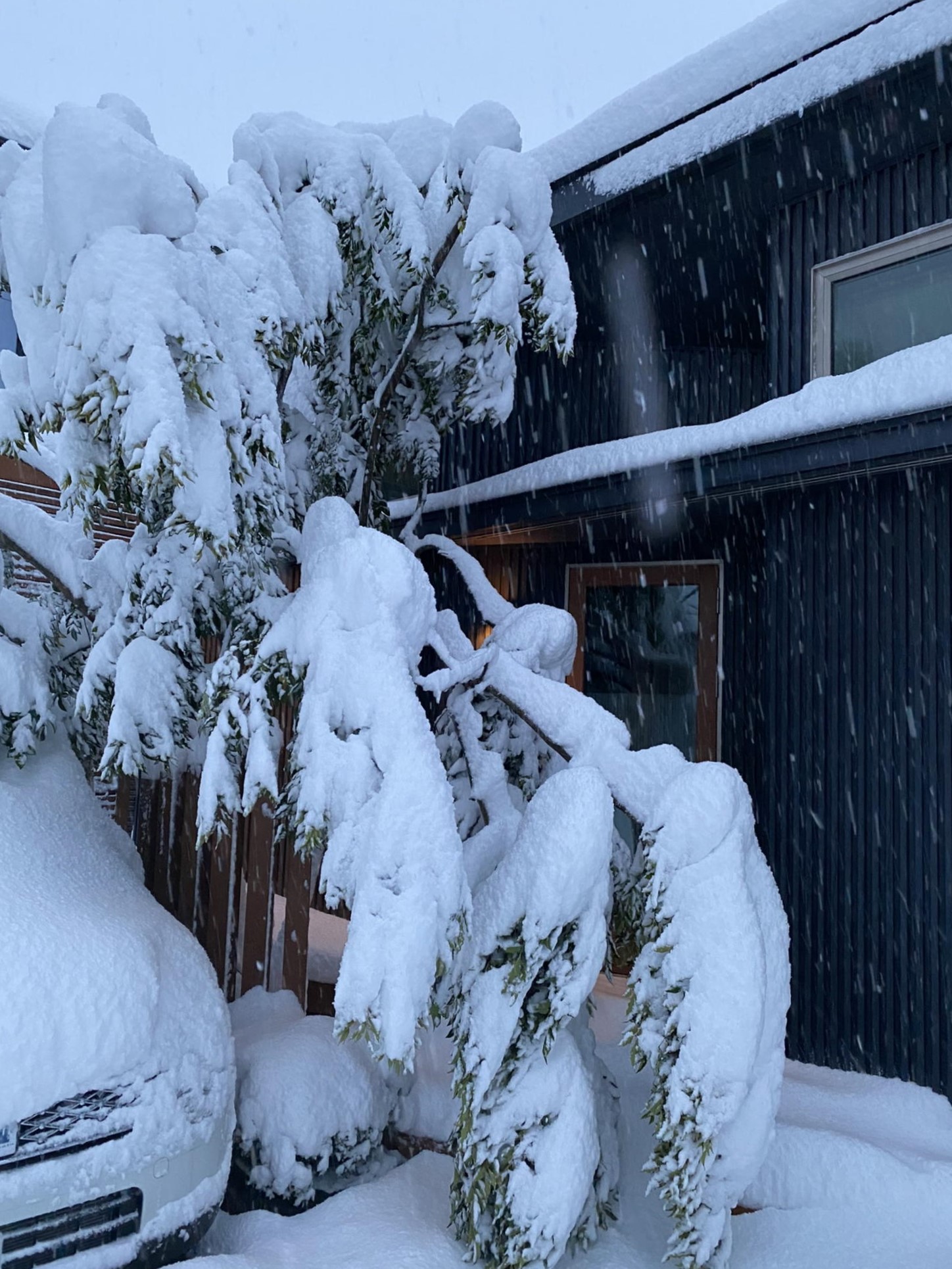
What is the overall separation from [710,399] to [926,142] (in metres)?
2.64

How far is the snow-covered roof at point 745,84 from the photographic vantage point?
4.67 meters

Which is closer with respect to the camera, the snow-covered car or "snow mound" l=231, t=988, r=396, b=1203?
the snow-covered car

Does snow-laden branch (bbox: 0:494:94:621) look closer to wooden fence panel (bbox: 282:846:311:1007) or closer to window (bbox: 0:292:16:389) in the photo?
wooden fence panel (bbox: 282:846:311:1007)

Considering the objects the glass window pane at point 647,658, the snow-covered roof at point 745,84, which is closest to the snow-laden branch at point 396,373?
the snow-covered roof at point 745,84

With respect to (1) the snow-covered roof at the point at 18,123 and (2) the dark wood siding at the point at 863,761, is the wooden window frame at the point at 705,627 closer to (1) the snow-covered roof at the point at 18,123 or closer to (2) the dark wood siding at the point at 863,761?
(2) the dark wood siding at the point at 863,761

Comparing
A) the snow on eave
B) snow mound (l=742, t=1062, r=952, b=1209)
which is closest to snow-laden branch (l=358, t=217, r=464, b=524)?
the snow on eave

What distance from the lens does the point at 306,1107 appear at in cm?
382

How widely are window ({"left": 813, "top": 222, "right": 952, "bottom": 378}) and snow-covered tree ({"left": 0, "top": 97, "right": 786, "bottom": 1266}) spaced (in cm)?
179

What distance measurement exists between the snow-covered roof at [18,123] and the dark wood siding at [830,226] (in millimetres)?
5045

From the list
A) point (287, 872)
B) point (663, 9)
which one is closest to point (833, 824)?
point (287, 872)

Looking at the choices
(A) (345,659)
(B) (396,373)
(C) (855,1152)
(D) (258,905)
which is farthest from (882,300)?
(D) (258,905)

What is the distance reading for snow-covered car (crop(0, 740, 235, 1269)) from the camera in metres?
2.85

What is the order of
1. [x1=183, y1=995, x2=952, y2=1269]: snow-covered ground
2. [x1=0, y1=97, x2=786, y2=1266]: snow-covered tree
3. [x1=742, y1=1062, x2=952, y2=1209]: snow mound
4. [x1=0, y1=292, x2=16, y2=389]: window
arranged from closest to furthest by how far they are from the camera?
[x1=0, y1=97, x2=786, y2=1266]: snow-covered tree → [x1=183, y1=995, x2=952, y2=1269]: snow-covered ground → [x1=742, y1=1062, x2=952, y2=1209]: snow mound → [x1=0, y1=292, x2=16, y2=389]: window

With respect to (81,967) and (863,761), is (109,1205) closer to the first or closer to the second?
(81,967)
